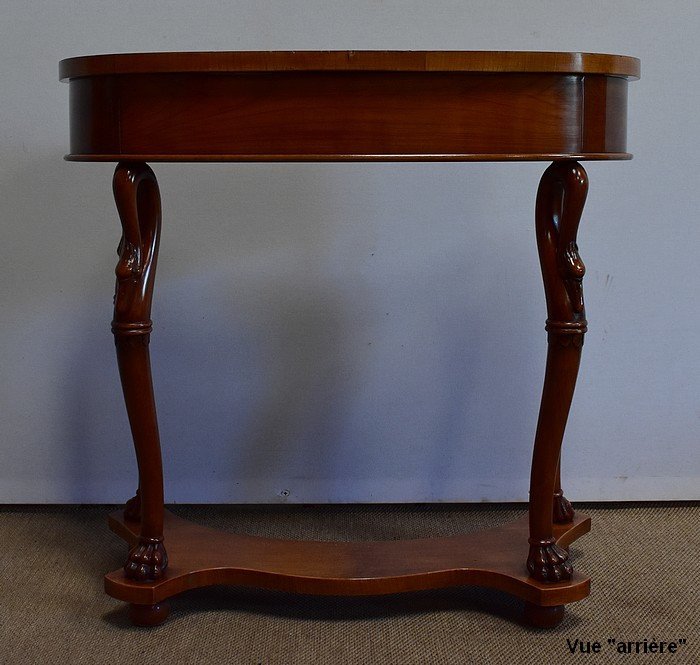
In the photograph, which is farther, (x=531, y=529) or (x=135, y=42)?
(x=135, y=42)

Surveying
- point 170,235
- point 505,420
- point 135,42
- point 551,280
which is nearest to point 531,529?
point 551,280

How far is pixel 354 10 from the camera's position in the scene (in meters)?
1.93

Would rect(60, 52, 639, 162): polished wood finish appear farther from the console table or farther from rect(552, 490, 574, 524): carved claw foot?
rect(552, 490, 574, 524): carved claw foot

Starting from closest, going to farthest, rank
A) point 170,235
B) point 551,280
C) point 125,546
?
point 551,280, point 125,546, point 170,235

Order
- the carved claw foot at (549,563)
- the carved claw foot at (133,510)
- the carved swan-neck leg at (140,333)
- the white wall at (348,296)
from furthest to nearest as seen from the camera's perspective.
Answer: the white wall at (348,296)
the carved claw foot at (133,510)
the carved claw foot at (549,563)
the carved swan-neck leg at (140,333)

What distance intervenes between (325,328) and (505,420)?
43 cm

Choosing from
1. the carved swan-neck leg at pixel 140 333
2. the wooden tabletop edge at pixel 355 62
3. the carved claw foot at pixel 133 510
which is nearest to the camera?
the wooden tabletop edge at pixel 355 62

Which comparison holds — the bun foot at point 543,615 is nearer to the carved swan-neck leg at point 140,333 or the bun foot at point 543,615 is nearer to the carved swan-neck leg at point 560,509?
the carved swan-neck leg at point 560,509

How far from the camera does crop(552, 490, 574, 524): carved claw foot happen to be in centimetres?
176

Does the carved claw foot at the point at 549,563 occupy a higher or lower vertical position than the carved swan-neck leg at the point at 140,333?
lower

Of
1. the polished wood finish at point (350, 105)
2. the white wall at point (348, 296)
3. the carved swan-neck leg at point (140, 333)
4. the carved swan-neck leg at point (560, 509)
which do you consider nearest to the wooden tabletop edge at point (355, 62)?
the polished wood finish at point (350, 105)

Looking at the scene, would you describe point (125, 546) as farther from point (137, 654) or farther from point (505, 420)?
point (505, 420)

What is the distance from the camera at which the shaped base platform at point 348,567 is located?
1.52 m

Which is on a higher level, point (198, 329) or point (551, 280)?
point (551, 280)
